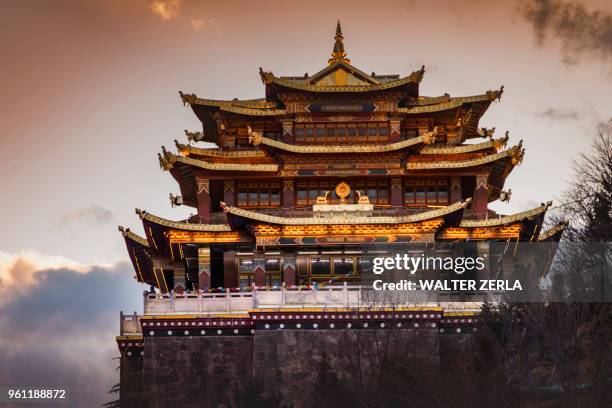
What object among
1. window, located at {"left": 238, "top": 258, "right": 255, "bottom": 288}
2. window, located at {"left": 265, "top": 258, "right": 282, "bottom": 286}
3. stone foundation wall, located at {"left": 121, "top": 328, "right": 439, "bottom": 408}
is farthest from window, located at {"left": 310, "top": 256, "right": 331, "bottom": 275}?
stone foundation wall, located at {"left": 121, "top": 328, "right": 439, "bottom": 408}

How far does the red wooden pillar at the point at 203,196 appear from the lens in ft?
198

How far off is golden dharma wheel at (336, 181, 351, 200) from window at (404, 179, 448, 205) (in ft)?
10.1

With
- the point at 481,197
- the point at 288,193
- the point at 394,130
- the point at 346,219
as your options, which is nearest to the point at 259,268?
the point at 288,193

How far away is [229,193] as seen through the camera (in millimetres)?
61094

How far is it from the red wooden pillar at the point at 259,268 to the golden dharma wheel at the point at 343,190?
5610mm

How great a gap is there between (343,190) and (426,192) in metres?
4.41

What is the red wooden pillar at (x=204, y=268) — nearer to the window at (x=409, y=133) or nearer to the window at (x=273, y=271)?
the window at (x=273, y=271)

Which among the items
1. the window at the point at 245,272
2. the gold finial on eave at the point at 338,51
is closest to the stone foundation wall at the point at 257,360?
the window at the point at 245,272

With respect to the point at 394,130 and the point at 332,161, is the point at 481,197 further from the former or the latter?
the point at 332,161

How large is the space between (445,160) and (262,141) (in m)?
9.73

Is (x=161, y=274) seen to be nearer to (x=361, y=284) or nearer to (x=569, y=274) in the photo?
(x=361, y=284)

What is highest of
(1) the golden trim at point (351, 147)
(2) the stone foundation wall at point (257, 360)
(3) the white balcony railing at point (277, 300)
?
(1) the golden trim at point (351, 147)

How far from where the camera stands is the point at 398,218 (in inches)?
2229

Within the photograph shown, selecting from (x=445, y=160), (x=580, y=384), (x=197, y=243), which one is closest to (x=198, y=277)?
(x=197, y=243)
